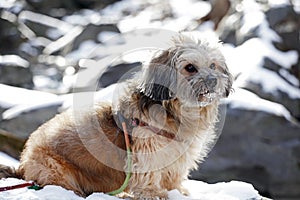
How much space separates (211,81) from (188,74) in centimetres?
21

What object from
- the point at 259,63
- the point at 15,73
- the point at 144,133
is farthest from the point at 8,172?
the point at 15,73

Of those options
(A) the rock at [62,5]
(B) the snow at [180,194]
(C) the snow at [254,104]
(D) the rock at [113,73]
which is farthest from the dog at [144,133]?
(A) the rock at [62,5]

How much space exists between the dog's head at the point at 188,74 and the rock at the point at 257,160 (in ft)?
13.3

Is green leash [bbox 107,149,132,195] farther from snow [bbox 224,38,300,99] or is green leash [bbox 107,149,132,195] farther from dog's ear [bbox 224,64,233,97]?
snow [bbox 224,38,300,99]

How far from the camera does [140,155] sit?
413 centimetres

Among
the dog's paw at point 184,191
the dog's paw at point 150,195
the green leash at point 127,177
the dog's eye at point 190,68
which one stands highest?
the dog's eye at point 190,68

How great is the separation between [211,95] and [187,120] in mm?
289

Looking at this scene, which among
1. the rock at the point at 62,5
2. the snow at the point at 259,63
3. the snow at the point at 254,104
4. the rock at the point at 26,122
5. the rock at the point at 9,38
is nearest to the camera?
the rock at the point at 26,122

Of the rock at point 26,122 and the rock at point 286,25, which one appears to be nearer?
the rock at point 26,122

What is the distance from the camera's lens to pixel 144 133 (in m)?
4.15

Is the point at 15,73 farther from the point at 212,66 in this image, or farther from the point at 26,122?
the point at 212,66

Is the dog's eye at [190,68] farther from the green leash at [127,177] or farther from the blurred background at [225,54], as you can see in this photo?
the blurred background at [225,54]

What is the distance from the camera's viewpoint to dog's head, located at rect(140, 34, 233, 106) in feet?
13.5

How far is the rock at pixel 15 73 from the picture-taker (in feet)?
37.7
